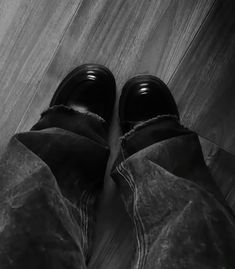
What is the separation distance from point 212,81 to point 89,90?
1.04ft

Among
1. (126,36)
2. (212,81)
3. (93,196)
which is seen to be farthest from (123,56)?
(93,196)

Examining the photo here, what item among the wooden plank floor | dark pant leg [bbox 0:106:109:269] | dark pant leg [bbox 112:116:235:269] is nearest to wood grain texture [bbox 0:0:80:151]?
the wooden plank floor

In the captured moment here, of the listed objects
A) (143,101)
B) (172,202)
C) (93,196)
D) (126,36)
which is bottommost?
A: (93,196)

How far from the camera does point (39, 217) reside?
679 mm

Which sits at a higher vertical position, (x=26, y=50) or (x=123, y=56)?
(x=123, y=56)

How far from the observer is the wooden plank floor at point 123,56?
94 cm

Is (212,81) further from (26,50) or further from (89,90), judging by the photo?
(26,50)

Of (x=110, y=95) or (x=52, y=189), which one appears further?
(x=110, y=95)

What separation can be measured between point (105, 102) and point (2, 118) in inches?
10.9

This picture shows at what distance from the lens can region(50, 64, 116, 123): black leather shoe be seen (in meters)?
0.94

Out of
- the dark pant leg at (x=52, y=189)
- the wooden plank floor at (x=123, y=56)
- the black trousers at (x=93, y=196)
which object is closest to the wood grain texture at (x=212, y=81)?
the wooden plank floor at (x=123, y=56)

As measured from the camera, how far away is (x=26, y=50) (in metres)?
0.98

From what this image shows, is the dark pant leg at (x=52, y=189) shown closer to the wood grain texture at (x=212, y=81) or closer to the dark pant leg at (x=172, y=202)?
the dark pant leg at (x=172, y=202)

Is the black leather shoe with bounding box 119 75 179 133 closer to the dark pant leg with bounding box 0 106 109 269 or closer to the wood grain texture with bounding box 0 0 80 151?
the dark pant leg with bounding box 0 106 109 269
